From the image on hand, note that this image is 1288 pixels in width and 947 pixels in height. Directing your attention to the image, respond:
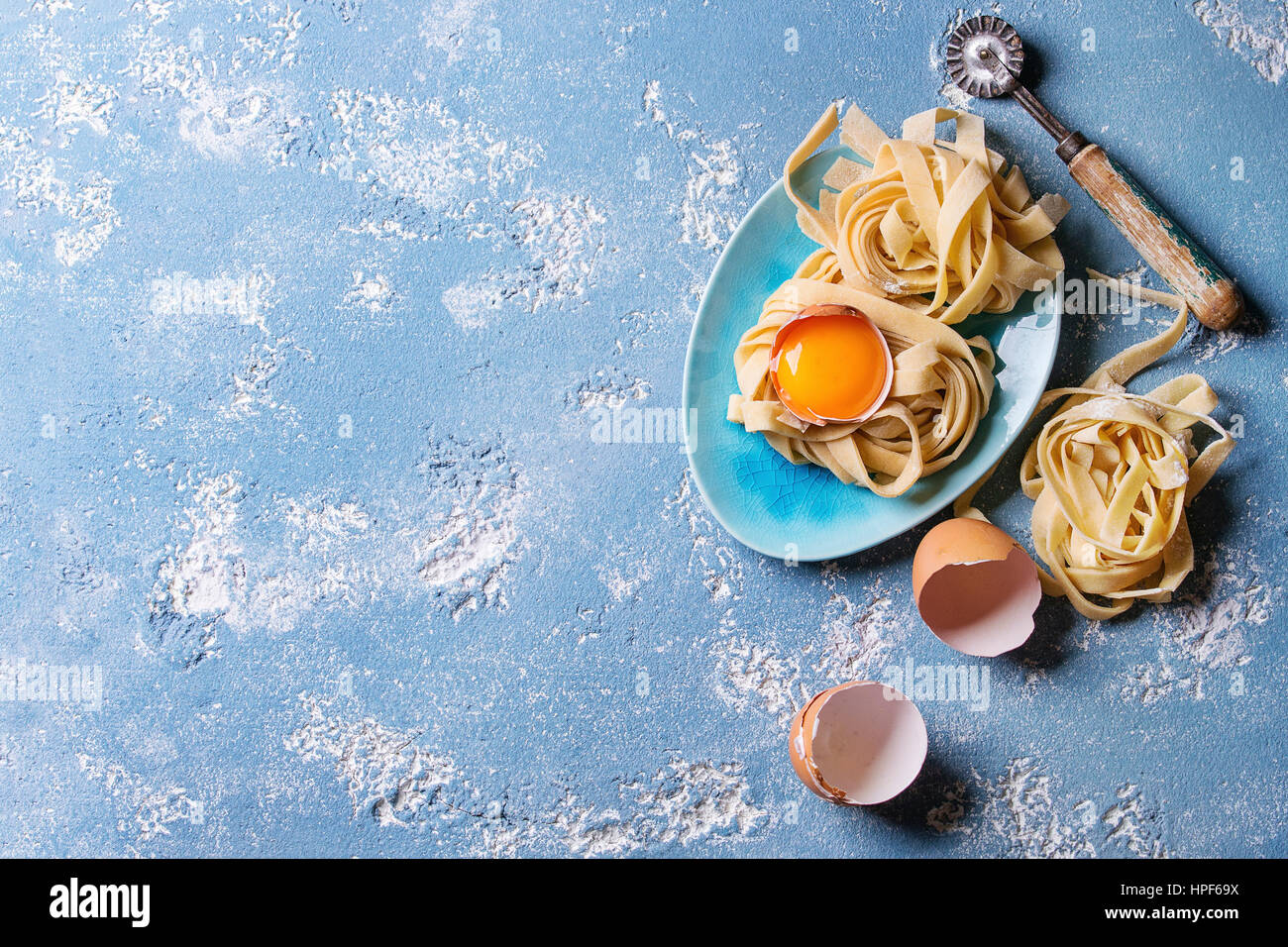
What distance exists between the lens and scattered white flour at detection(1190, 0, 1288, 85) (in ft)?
6.19

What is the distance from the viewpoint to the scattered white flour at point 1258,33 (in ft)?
6.19

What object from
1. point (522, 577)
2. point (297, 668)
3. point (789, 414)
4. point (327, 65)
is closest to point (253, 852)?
point (297, 668)

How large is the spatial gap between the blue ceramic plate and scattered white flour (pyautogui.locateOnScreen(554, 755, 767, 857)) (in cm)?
53

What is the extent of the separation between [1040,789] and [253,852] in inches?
68.4

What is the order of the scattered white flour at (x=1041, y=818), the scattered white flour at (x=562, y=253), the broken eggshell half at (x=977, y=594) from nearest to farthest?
Result: the broken eggshell half at (x=977, y=594), the scattered white flour at (x=1041, y=818), the scattered white flour at (x=562, y=253)

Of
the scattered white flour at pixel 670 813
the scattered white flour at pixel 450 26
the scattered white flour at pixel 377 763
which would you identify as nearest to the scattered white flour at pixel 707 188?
the scattered white flour at pixel 450 26

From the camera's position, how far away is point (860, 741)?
5.94 feet

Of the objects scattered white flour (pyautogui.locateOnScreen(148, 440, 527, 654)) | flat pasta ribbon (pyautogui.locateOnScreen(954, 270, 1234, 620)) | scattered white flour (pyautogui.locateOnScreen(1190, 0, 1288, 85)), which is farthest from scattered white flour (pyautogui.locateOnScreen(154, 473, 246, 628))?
scattered white flour (pyautogui.locateOnScreen(1190, 0, 1288, 85))

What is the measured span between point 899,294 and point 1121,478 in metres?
0.59

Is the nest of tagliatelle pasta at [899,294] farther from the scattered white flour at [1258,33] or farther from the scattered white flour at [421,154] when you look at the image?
the scattered white flour at [421,154]

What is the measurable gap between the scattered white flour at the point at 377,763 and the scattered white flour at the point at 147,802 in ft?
0.87

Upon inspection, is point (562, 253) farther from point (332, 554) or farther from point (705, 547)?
point (332, 554)

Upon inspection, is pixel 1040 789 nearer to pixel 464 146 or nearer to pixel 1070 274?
pixel 1070 274

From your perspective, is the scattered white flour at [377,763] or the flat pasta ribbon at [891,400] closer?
the flat pasta ribbon at [891,400]
